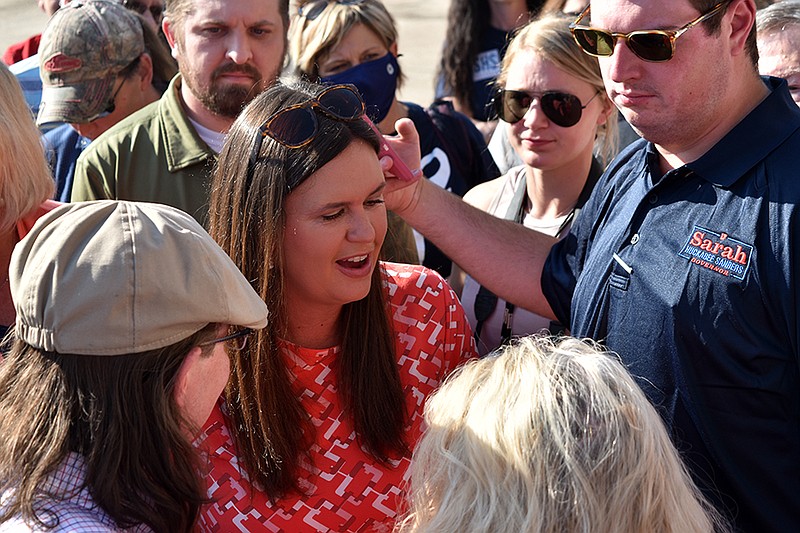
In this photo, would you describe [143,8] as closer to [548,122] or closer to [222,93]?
[222,93]

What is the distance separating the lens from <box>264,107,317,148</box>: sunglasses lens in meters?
2.12

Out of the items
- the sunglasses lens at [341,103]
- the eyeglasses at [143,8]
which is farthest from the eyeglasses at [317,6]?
the sunglasses lens at [341,103]

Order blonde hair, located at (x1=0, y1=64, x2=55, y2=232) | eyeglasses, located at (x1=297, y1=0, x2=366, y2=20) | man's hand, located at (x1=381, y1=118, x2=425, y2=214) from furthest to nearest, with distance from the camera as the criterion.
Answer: eyeglasses, located at (x1=297, y1=0, x2=366, y2=20)
man's hand, located at (x1=381, y1=118, x2=425, y2=214)
blonde hair, located at (x1=0, y1=64, x2=55, y2=232)

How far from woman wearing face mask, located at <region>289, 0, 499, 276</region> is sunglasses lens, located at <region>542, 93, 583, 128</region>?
2.56ft

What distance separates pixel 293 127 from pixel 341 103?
0.17 meters

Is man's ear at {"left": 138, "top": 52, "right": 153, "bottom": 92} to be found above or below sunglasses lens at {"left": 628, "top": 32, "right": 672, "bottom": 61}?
below

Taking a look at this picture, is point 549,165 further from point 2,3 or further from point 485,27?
point 2,3

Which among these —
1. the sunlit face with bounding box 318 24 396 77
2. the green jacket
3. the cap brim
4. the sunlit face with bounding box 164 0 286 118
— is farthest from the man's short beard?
the sunlit face with bounding box 318 24 396 77

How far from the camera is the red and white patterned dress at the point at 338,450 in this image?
2.07 meters

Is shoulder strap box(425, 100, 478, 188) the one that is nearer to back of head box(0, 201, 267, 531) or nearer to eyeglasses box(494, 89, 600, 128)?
eyeglasses box(494, 89, 600, 128)

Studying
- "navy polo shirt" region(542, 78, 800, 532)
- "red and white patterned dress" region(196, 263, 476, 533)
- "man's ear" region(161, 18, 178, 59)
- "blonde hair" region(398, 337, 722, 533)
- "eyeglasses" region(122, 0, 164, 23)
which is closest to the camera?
"blonde hair" region(398, 337, 722, 533)

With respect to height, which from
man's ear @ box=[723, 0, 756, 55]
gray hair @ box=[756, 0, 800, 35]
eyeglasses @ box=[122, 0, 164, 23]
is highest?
man's ear @ box=[723, 0, 756, 55]

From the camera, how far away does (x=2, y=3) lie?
38.7 ft

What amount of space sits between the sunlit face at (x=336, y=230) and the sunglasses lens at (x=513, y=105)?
1.24 meters
